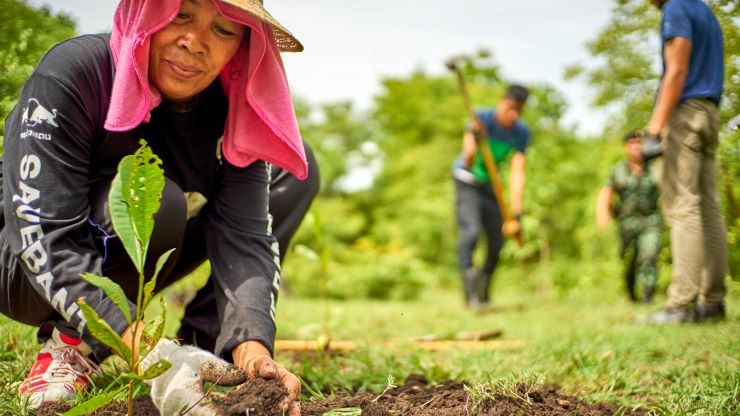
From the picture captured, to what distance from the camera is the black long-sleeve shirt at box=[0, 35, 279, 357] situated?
1612 mm

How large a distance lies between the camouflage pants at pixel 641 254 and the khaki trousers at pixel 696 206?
3195mm

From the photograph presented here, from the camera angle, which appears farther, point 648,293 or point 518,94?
point 648,293

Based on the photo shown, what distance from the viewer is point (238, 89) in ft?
6.61

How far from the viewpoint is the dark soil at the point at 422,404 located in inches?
57.1

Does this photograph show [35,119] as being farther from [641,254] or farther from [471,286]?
[641,254]

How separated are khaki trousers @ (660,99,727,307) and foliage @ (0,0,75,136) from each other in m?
2.89

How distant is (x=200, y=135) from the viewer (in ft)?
6.93

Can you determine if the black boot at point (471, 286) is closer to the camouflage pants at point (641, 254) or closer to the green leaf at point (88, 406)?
the camouflage pants at point (641, 254)

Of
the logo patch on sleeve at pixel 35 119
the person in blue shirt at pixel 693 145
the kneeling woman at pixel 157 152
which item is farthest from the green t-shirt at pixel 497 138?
the logo patch on sleeve at pixel 35 119

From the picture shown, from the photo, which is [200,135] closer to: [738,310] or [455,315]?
[738,310]

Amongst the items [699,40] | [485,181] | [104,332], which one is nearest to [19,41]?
[104,332]

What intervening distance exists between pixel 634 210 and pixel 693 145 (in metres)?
3.83

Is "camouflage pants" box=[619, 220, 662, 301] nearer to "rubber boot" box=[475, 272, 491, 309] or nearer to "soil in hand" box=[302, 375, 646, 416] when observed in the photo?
"rubber boot" box=[475, 272, 491, 309]

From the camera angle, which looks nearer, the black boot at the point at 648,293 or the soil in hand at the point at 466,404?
the soil in hand at the point at 466,404
